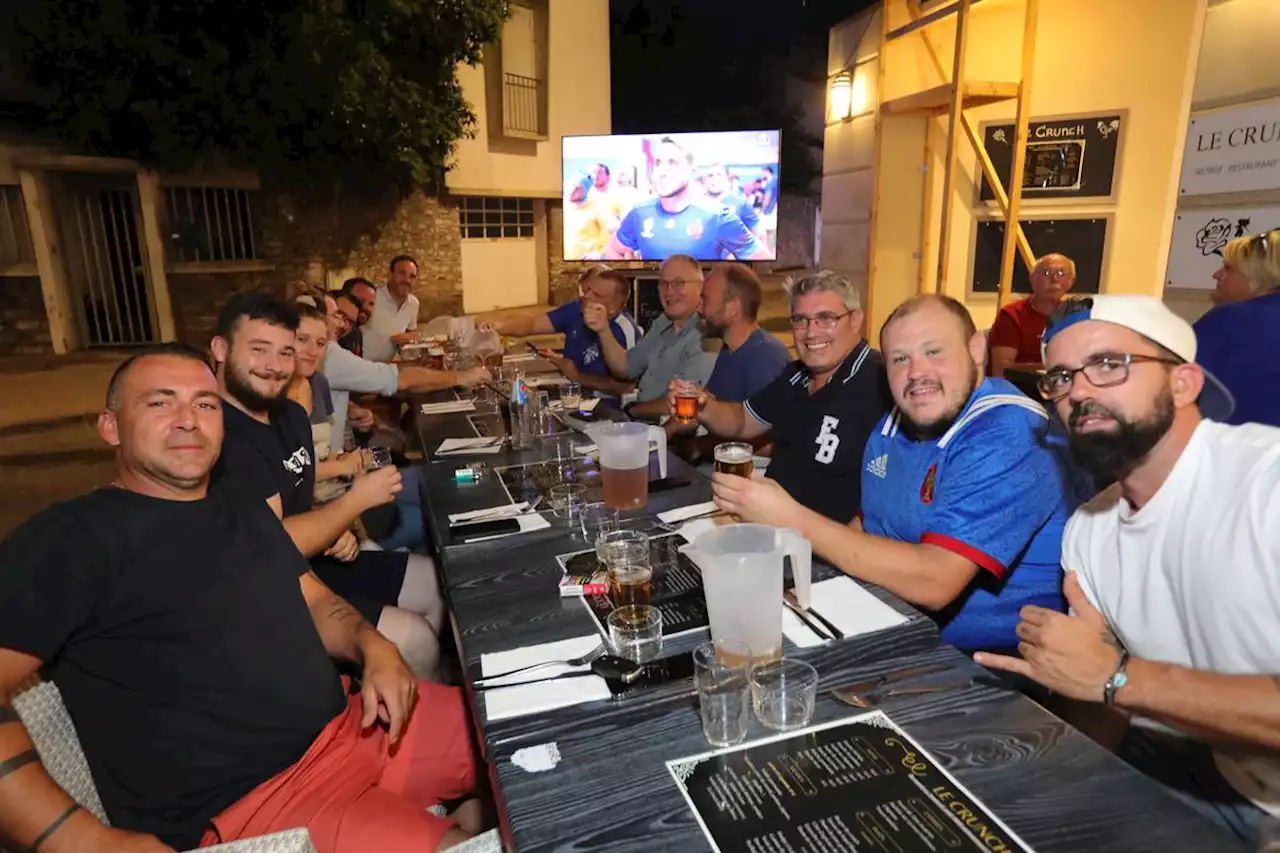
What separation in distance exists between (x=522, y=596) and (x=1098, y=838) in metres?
1.19

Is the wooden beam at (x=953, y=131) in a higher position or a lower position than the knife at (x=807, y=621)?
higher

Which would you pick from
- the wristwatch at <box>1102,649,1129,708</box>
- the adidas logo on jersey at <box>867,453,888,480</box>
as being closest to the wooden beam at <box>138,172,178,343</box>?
the adidas logo on jersey at <box>867,453,888,480</box>

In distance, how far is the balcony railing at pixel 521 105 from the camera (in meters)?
13.9

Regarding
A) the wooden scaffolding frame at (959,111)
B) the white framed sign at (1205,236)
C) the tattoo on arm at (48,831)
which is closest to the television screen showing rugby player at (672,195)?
the wooden scaffolding frame at (959,111)

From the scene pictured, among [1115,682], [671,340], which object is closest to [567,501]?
[1115,682]

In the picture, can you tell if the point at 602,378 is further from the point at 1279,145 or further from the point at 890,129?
the point at 890,129

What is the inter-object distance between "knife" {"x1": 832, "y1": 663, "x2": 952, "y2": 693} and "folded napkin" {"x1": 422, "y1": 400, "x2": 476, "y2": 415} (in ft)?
9.70

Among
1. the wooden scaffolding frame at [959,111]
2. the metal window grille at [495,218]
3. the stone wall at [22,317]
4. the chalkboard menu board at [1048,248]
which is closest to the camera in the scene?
the wooden scaffolding frame at [959,111]

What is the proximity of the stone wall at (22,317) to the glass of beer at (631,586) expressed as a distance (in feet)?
39.5

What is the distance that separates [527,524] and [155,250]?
11028mm

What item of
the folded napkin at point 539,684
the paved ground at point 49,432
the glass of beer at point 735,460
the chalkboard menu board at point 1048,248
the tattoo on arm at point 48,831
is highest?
the chalkboard menu board at point 1048,248

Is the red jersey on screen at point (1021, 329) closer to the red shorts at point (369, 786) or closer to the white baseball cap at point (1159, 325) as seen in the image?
the white baseball cap at point (1159, 325)

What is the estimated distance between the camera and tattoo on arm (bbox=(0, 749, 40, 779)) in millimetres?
1224

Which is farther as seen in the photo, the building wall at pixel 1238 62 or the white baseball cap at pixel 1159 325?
the building wall at pixel 1238 62
